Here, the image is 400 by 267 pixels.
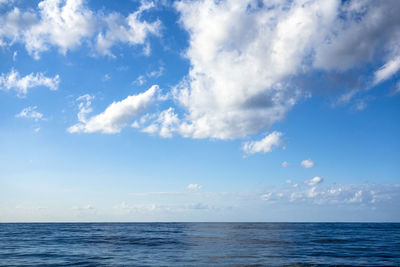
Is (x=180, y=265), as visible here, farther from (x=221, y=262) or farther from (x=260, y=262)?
(x=260, y=262)

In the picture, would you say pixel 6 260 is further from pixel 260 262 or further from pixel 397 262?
pixel 397 262

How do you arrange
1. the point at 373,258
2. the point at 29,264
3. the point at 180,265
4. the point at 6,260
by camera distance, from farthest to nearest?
the point at 373,258 < the point at 6,260 < the point at 29,264 < the point at 180,265

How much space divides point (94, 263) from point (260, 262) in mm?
15343

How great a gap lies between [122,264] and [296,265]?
15.5m

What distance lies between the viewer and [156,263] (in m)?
24.3

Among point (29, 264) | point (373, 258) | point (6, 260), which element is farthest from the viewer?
point (373, 258)

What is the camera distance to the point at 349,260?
26.8 m

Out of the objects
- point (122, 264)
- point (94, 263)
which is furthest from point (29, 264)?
point (122, 264)

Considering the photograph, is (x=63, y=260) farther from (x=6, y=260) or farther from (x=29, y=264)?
(x=6, y=260)

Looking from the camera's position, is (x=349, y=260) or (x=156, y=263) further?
(x=349, y=260)

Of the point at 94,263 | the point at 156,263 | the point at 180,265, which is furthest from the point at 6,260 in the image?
the point at 180,265

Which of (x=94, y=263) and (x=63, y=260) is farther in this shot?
(x=63, y=260)

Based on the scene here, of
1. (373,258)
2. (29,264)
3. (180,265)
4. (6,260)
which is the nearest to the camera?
(180,265)

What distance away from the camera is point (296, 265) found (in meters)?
23.4
